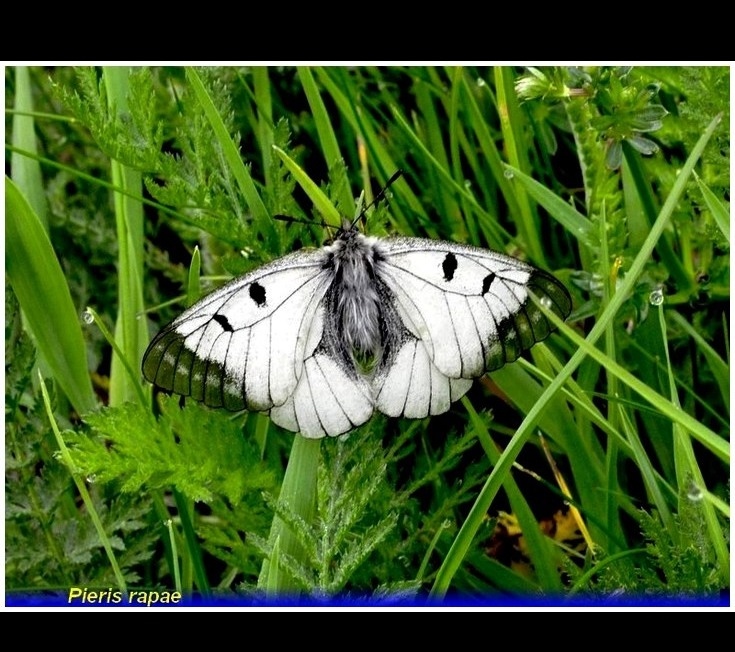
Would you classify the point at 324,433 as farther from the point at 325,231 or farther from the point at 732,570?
the point at 732,570

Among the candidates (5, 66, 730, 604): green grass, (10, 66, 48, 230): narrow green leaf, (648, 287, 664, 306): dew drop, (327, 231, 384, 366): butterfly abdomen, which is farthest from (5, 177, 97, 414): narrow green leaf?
(648, 287, 664, 306): dew drop

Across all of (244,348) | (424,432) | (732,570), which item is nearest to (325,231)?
(244,348)

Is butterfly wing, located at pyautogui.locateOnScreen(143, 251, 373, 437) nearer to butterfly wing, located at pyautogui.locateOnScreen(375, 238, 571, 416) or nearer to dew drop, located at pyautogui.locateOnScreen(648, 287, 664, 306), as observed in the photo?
butterfly wing, located at pyautogui.locateOnScreen(375, 238, 571, 416)

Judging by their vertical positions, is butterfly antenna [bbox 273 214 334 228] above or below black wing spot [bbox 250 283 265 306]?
above

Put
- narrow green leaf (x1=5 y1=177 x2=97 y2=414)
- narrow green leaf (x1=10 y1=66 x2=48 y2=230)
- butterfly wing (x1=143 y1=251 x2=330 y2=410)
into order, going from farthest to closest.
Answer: narrow green leaf (x1=10 y1=66 x2=48 y2=230), narrow green leaf (x1=5 y1=177 x2=97 y2=414), butterfly wing (x1=143 y1=251 x2=330 y2=410)

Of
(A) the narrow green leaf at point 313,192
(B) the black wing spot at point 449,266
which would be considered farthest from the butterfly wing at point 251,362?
(B) the black wing spot at point 449,266

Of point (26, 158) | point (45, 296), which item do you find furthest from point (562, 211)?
point (26, 158)

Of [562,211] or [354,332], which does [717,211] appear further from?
[354,332]
